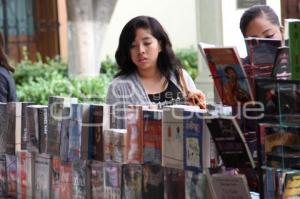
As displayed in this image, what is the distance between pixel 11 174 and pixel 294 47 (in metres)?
1.94

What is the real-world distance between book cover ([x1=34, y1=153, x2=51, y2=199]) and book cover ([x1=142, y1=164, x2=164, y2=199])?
71cm

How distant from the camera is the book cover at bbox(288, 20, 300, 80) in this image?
9.87 feet

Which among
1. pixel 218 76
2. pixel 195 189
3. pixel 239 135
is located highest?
pixel 218 76

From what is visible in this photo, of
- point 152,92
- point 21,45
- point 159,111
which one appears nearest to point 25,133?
point 152,92

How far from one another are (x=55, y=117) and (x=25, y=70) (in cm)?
771

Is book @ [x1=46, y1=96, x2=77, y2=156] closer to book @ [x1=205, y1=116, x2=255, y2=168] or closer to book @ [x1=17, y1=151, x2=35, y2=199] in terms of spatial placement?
book @ [x1=17, y1=151, x2=35, y2=199]

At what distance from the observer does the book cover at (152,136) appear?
3447 millimetres

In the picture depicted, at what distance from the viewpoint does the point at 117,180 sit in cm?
363

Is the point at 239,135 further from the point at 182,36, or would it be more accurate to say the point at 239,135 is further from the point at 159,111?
the point at 182,36

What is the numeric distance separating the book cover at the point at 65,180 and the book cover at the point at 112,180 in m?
0.26

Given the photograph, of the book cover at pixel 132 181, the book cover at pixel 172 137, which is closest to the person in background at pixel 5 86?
the book cover at pixel 132 181

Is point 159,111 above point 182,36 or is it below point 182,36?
below

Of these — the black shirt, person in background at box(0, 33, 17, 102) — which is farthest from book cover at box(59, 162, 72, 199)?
person in background at box(0, 33, 17, 102)

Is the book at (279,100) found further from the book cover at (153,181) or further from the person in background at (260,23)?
the person in background at (260,23)
